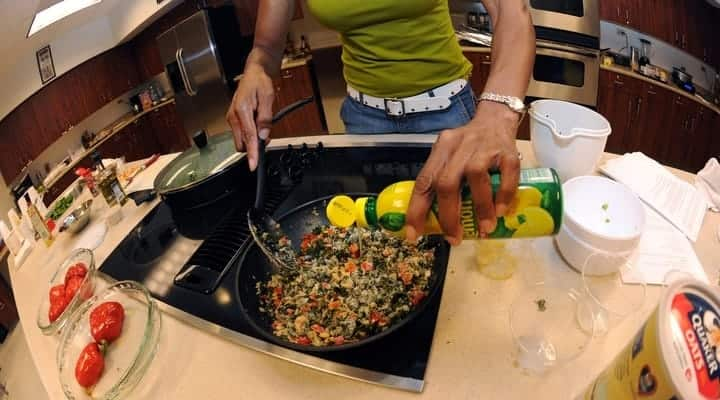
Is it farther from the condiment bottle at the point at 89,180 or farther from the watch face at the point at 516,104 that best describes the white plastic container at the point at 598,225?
the condiment bottle at the point at 89,180

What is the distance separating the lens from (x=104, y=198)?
1.45m

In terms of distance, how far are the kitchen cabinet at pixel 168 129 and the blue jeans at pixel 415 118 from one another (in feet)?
12.0

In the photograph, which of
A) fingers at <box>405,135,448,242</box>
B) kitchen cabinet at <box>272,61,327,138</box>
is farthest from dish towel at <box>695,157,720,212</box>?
kitchen cabinet at <box>272,61,327,138</box>

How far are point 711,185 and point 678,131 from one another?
1900 millimetres

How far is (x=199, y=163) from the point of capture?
136 cm

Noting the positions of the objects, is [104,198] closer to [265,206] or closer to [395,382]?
[265,206]

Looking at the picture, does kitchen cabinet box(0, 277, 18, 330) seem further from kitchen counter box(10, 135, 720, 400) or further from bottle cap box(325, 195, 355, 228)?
bottle cap box(325, 195, 355, 228)

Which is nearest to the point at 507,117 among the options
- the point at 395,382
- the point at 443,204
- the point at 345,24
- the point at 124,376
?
the point at 443,204

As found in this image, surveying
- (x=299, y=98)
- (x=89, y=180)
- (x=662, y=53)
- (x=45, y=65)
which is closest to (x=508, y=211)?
(x=89, y=180)

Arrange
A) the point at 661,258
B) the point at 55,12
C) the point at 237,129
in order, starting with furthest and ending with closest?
the point at 55,12, the point at 237,129, the point at 661,258

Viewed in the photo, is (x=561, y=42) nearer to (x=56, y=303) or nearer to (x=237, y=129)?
(x=237, y=129)

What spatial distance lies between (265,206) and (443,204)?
67 centimetres

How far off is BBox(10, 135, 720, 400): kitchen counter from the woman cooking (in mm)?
242

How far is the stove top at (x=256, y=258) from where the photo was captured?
80 cm
